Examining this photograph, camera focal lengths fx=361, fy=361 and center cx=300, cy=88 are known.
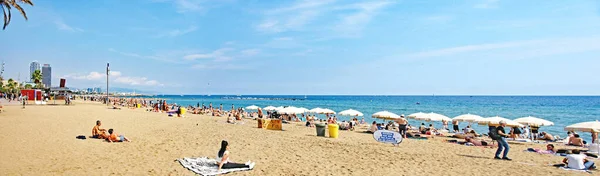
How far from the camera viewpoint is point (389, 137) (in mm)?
12695

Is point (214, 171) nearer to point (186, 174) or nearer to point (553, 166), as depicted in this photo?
point (186, 174)

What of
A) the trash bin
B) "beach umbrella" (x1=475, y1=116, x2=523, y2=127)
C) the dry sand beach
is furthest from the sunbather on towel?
"beach umbrella" (x1=475, y1=116, x2=523, y2=127)

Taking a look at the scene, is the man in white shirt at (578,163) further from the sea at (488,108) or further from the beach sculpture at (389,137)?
the sea at (488,108)

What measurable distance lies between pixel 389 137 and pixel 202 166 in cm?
711

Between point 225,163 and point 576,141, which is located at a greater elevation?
point 225,163

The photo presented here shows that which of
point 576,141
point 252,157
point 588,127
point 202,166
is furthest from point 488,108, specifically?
point 202,166

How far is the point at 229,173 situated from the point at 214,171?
0.32 metres

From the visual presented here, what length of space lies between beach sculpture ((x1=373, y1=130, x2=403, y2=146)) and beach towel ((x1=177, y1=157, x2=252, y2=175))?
21.2ft

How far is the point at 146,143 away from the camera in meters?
11.3

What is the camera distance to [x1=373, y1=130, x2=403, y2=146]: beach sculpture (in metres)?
12.4

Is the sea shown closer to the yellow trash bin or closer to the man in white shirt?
the yellow trash bin

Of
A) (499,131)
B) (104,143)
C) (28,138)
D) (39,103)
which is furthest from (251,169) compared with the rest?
(39,103)

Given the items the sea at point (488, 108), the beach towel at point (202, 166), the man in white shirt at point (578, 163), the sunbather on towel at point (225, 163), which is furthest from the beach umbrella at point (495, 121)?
the beach towel at point (202, 166)

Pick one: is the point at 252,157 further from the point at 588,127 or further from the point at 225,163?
the point at 588,127
